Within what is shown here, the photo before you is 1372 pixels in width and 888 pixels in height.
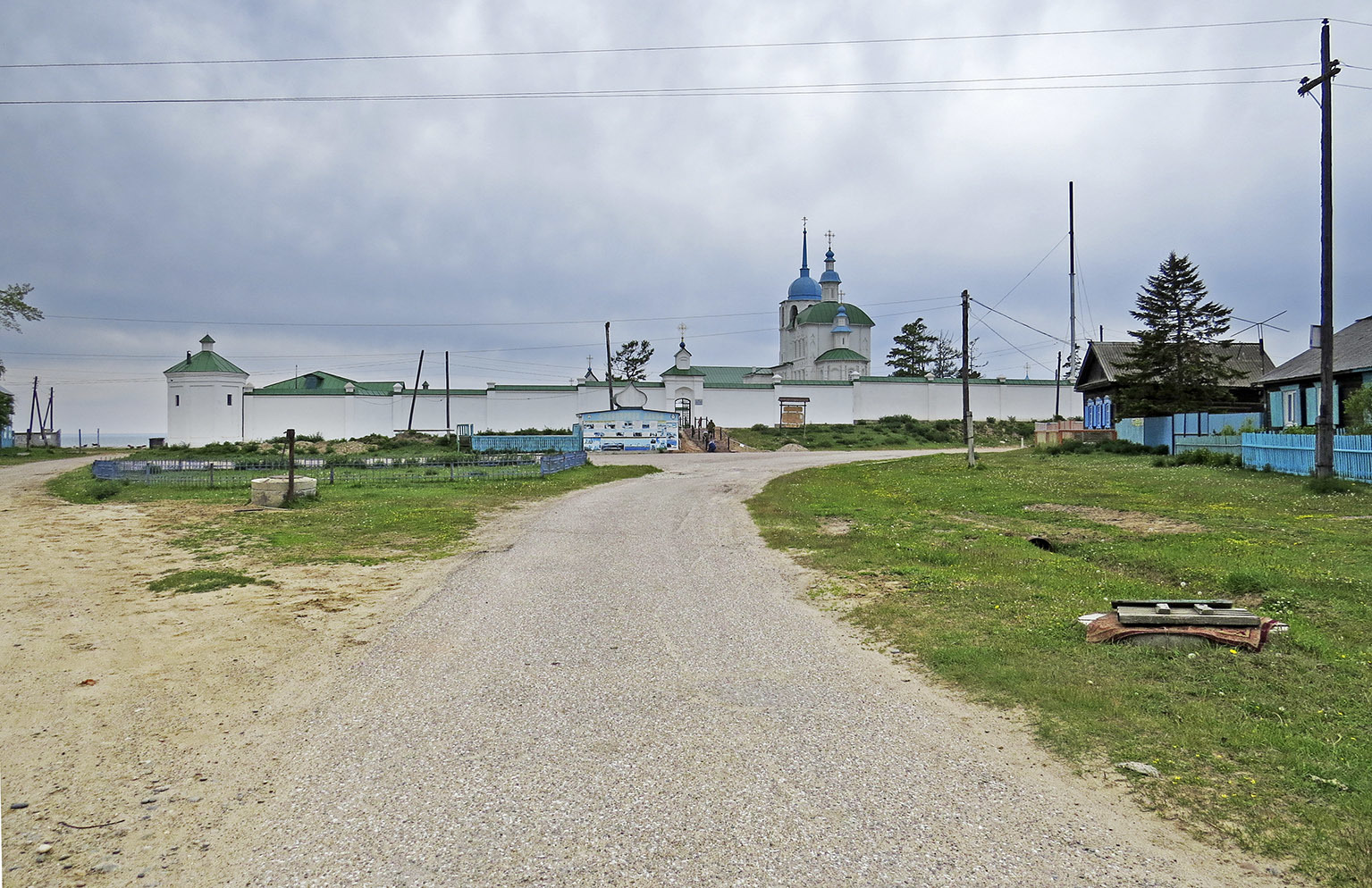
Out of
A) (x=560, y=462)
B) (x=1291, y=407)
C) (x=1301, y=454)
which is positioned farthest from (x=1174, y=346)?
(x=560, y=462)

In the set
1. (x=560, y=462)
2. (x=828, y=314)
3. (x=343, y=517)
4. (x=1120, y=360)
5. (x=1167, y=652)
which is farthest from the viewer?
(x=828, y=314)

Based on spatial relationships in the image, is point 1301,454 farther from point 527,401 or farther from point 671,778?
point 527,401

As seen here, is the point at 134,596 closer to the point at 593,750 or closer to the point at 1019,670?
the point at 593,750

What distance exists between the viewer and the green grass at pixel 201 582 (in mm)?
10625

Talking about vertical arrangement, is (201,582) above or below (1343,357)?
below

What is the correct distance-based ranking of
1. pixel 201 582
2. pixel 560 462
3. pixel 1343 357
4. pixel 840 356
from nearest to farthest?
1. pixel 201 582
2. pixel 1343 357
3. pixel 560 462
4. pixel 840 356

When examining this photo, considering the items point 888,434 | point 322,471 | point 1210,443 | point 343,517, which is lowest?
point 343,517

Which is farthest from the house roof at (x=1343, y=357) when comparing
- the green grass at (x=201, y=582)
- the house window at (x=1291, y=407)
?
the green grass at (x=201, y=582)

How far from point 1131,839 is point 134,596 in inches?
418

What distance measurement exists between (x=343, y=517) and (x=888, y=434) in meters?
49.7

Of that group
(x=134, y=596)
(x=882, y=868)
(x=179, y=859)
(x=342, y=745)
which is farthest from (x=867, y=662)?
(x=134, y=596)

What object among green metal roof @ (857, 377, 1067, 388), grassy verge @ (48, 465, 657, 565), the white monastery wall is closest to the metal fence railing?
grassy verge @ (48, 465, 657, 565)

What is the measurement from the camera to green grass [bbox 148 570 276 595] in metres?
10.6

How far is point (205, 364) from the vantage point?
6047 centimetres
